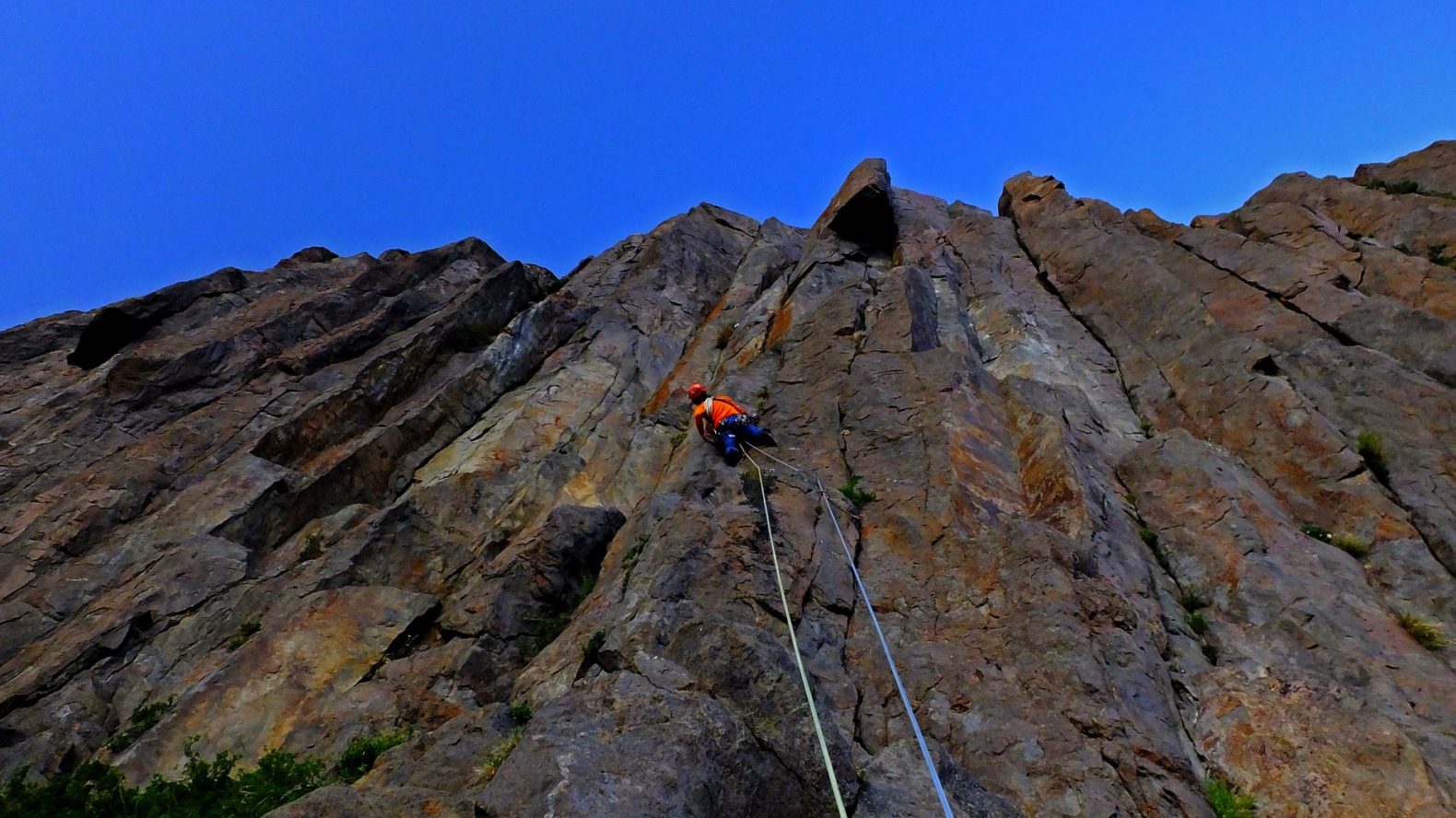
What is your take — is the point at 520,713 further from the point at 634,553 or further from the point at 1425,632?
the point at 1425,632

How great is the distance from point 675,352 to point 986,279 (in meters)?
10.4

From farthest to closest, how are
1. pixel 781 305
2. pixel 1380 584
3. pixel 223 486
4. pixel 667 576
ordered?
pixel 781 305
pixel 223 486
pixel 1380 584
pixel 667 576

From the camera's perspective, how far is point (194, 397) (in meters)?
23.4

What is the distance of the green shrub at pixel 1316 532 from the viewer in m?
12.0

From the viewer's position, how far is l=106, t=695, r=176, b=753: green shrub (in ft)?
40.3

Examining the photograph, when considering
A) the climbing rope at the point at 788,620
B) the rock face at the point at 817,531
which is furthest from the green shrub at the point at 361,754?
the climbing rope at the point at 788,620

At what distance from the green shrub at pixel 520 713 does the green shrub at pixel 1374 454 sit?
560 inches

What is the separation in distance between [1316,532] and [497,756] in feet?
42.7

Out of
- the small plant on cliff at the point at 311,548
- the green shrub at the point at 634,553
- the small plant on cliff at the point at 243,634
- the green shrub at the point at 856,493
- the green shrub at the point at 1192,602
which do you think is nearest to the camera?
the green shrub at the point at 1192,602

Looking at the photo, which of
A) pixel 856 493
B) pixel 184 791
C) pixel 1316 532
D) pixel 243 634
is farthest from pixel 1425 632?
pixel 243 634

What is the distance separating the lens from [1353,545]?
461 inches

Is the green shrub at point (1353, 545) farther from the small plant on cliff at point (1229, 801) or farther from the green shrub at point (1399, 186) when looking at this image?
the green shrub at point (1399, 186)

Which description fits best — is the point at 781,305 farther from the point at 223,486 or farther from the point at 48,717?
the point at 48,717

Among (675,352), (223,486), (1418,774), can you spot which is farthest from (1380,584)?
(223,486)
